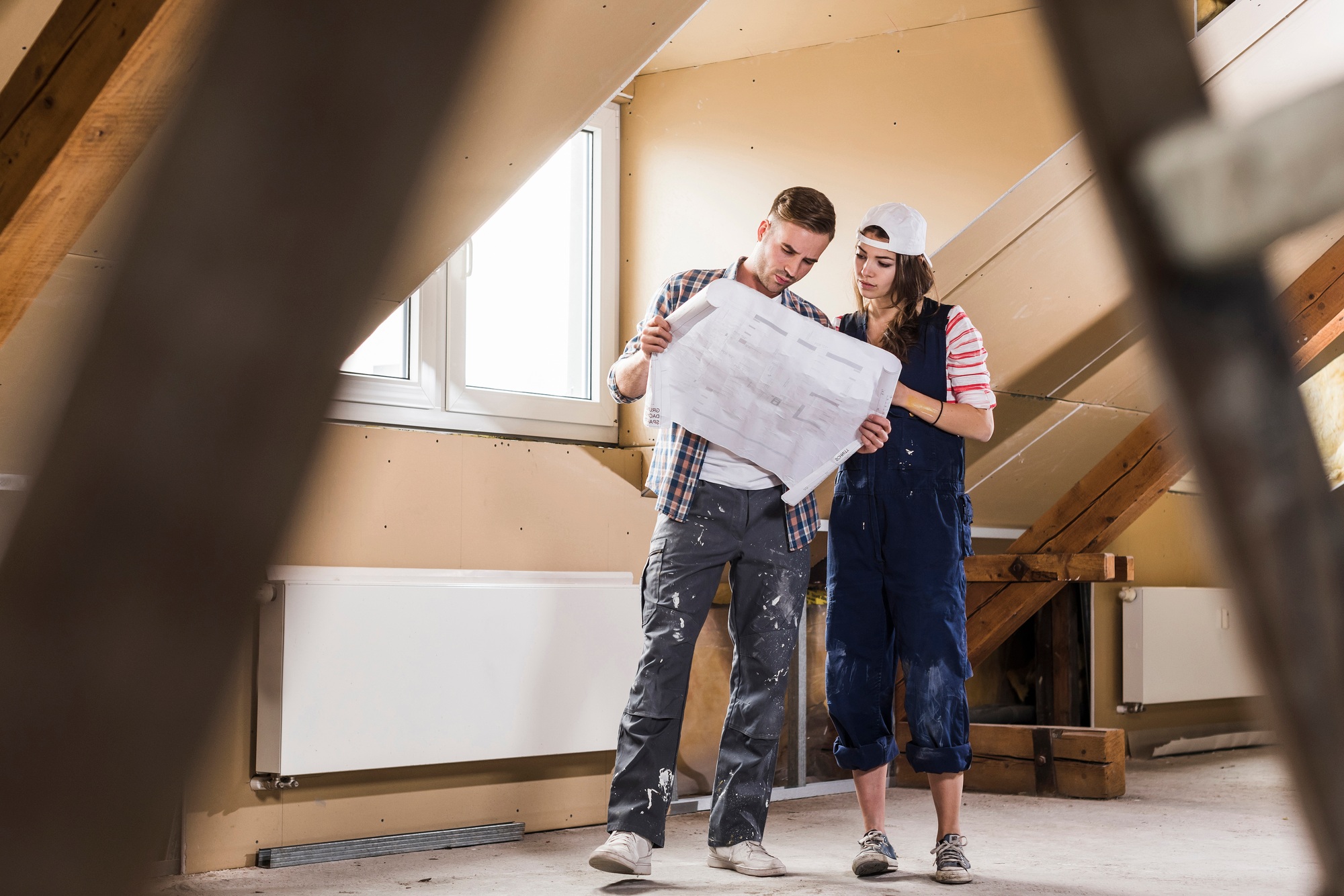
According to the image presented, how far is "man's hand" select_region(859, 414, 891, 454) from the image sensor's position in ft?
6.12

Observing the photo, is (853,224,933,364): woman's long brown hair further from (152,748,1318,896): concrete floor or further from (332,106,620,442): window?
(332,106,620,442): window

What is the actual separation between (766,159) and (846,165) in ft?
0.69

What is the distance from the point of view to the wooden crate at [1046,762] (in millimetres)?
2889

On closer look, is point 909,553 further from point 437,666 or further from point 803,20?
point 803,20

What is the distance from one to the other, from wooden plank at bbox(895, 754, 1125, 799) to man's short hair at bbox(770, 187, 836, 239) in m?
1.59

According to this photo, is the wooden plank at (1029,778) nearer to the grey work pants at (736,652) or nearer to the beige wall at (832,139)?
the grey work pants at (736,652)

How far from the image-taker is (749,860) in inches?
75.9

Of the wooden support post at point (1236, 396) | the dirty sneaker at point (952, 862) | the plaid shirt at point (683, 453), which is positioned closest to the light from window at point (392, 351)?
the plaid shirt at point (683, 453)

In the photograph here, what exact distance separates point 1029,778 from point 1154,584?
1.40 metres

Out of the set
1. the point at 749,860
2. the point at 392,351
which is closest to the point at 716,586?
the point at 749,860

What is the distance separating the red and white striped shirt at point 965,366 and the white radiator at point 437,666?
85 cm

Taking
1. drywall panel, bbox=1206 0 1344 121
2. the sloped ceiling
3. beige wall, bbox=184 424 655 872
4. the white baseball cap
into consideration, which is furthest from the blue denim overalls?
drywall panel, bbox=1206 0 1344 121

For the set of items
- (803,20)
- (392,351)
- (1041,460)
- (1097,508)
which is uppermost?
(803,20)

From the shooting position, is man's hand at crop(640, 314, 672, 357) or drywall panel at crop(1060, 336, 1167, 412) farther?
drywall panel at crop(1060, 336, 1167, 412)
